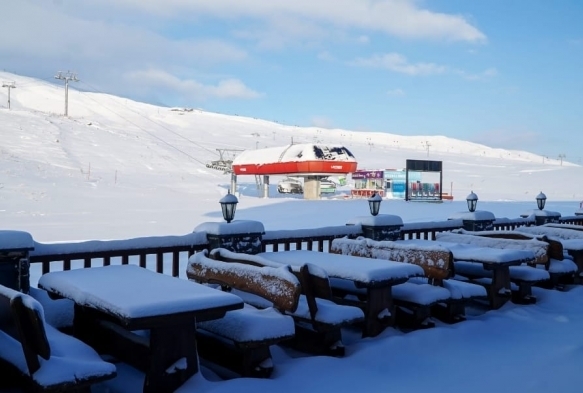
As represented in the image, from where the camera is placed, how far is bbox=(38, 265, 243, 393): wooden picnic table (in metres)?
3.80

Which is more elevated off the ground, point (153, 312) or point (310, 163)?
point (310, 163)

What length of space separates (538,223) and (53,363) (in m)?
11.8

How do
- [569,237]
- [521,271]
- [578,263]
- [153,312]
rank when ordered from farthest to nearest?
[569,237], [578,263], [521,271], [153,312]

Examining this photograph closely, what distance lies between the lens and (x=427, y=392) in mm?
4406

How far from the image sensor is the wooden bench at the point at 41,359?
3.26 meters

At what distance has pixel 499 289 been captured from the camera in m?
7.13

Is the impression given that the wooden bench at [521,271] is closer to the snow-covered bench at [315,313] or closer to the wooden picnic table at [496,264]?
the wooden picnic table at [496,264]

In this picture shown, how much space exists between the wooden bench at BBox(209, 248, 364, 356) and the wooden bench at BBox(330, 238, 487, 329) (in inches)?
43.4

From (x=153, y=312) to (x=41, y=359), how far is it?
0.73 metres

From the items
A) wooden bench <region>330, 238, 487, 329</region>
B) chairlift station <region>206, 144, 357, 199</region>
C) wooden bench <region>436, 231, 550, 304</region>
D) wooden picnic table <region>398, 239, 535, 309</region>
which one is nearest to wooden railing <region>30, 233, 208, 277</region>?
wooden bench <region>330, 238, 487, 329</region>

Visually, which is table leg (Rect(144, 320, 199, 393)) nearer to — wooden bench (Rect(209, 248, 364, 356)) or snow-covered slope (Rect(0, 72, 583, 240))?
wooden bench (Rect(209, 248, 364, 356))

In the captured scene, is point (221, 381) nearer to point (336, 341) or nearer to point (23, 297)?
point (336, 341)

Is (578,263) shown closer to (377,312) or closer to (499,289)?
(499,289)

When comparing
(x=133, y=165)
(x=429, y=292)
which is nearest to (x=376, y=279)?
(x=429, y=292)
